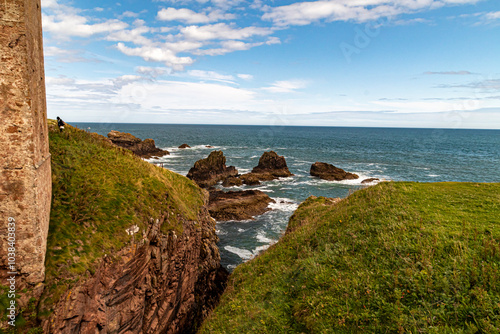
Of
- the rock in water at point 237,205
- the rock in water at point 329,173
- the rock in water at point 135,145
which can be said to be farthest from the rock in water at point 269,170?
the rock in water at point 135,145

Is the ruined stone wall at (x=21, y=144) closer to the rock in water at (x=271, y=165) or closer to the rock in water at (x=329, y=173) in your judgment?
the rock in water at (x=271, y=165)

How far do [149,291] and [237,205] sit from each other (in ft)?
83.3

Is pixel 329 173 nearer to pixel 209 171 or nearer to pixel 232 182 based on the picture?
pixel 232 182

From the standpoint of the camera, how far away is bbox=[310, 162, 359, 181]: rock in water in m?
56.5

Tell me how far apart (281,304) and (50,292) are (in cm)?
812

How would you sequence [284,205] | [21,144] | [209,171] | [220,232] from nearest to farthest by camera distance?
1. [21,144]
2. [220,232]
3. [284,205]
4. [209,171]

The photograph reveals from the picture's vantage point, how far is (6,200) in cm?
786

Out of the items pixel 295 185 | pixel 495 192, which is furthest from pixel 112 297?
pixel 295 185

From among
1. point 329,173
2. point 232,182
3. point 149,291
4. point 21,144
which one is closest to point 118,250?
point 149,291

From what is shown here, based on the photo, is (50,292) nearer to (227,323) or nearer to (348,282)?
(227,323)

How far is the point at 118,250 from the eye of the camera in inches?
415

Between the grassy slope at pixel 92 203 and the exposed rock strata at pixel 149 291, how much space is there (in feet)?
1.71

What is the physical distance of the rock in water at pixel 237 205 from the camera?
3475 cm

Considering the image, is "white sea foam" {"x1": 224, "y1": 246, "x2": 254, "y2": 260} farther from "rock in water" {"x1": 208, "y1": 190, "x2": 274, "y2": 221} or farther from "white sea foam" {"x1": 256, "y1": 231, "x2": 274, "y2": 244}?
"rock in water" {"x1": 208, "y1": 190, "x2": 274, "y2": 221}
